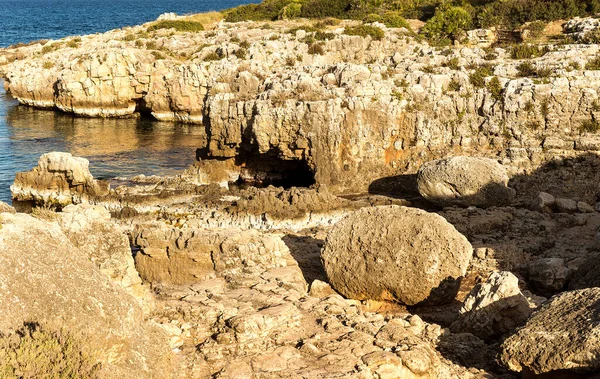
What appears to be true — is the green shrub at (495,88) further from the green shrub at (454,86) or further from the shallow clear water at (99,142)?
the shallow clear water at (99,142)

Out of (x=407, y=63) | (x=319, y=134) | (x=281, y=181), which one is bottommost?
(x=281, y=181)

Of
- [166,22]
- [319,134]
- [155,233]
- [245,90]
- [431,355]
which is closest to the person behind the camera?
[431,355]

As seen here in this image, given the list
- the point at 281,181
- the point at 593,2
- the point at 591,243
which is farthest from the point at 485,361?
the point at 593,2

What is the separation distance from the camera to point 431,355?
451 inches

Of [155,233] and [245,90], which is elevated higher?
[245,90]

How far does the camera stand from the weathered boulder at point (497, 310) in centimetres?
1243

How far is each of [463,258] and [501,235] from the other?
7.04m

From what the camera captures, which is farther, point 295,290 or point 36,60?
point 36,60

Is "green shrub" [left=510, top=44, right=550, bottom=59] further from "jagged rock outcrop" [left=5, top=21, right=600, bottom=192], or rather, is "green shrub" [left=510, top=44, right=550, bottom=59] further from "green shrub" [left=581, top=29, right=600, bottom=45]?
"green shrub" [left=581, top=29, right=600, bottom=45]

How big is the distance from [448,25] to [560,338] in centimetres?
4475

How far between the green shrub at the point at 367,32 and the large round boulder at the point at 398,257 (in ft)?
118

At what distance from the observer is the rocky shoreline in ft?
33.8

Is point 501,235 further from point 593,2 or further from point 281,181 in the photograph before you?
point 593,2

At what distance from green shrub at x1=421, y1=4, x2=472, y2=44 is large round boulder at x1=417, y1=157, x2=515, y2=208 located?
2664 cm
